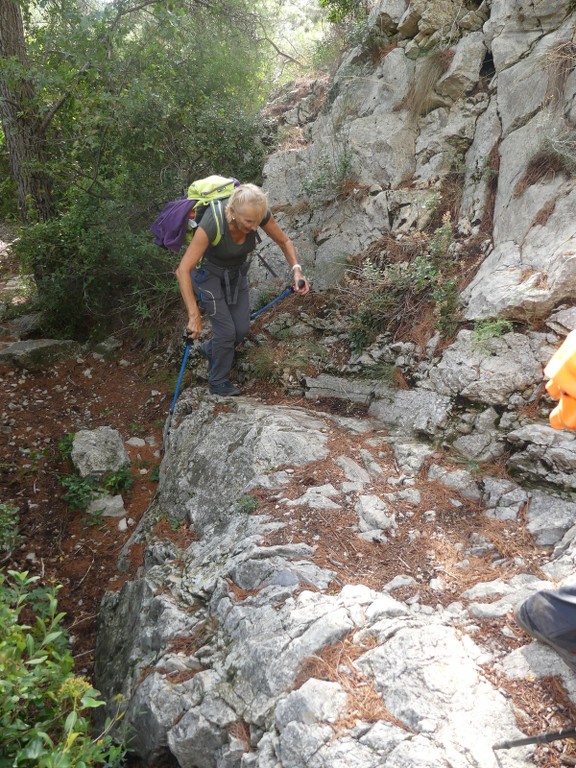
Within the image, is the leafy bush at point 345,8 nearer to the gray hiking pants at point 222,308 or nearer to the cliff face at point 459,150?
the cliff face at point 459,150

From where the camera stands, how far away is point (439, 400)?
4.68 metres

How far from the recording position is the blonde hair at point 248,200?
14.7 feet

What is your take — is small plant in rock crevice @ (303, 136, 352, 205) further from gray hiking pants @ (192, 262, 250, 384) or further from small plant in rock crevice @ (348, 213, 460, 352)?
gray hiking pants @ (192, 262, 250, 384)

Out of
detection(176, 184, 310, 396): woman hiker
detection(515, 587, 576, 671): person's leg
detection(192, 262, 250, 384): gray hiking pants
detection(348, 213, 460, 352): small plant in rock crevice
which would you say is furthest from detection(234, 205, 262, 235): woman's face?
detection(515, 587, 576, 671): person's leg

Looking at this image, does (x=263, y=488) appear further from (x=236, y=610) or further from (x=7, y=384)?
(x=7, y=384)

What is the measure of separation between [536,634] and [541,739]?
0.53 meters

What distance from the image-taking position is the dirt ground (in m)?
2.89

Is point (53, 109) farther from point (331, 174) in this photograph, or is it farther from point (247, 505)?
point (247, 505)

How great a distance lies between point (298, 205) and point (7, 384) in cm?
470

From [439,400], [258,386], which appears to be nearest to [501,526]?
[439,400]

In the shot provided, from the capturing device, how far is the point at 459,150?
20.6 ft

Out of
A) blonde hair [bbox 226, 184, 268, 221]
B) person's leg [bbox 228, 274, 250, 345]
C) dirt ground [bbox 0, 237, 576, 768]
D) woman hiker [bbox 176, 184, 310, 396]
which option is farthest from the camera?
person's leg [bbox 228, 274, 250, 345]

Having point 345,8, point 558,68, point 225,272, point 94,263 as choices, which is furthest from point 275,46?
point 225,272

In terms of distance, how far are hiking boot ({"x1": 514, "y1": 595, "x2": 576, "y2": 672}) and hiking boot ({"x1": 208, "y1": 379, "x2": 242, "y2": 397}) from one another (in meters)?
3.61
